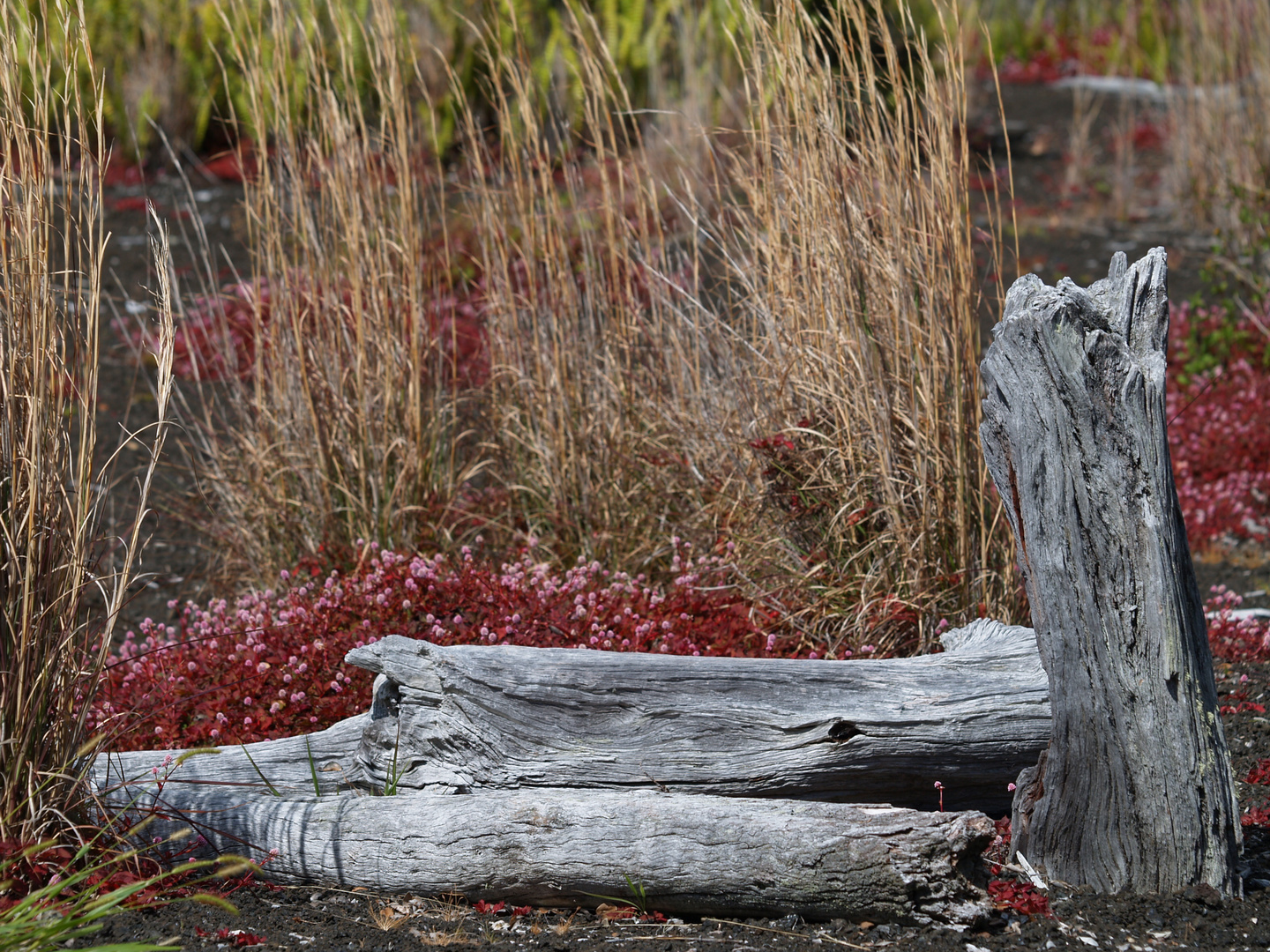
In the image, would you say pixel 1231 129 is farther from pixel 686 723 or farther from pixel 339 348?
pixel 686 723

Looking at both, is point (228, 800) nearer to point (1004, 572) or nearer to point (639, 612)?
point (639, 612)

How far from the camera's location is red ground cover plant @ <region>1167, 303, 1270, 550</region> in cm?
596

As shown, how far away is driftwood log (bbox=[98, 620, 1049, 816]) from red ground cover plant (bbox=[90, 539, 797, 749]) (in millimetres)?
448

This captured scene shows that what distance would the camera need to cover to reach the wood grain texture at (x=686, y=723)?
9.63 feet

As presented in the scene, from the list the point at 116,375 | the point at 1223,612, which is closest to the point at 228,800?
the point at 1223,612

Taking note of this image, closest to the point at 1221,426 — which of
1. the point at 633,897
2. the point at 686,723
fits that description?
the point at 686,723

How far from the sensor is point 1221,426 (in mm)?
6566

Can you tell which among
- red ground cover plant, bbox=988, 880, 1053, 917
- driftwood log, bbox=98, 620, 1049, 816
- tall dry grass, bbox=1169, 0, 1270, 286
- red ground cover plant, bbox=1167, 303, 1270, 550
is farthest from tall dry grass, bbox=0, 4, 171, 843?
tall dry grass, bbox=1169, 0, 1270, 286

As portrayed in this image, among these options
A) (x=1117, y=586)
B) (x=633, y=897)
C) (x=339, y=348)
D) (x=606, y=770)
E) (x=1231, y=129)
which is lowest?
(x=633, y=897)

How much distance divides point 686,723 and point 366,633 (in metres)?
1.25

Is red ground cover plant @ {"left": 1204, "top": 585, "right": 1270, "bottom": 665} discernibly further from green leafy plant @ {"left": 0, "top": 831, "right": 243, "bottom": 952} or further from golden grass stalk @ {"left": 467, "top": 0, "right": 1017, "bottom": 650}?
green leafy plant @ {"left": 0, "top": 831, "right": 243, "bottom": 952}

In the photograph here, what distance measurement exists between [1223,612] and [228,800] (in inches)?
145

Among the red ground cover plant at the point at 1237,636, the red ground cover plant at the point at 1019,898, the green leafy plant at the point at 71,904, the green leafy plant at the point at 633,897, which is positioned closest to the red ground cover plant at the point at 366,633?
the green leafy plant at the point at 71,904

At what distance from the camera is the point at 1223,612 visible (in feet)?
14.4
